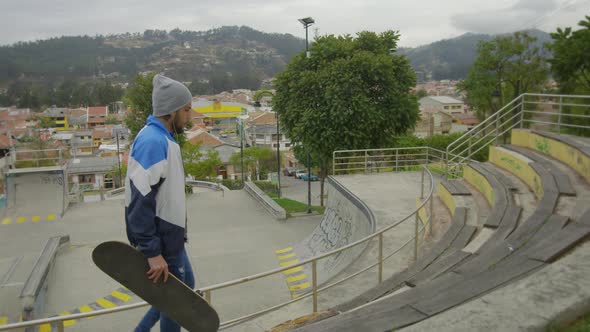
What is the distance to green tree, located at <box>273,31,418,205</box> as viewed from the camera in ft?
62.6

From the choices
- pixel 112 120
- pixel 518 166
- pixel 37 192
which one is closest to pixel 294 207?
pixel 37 192

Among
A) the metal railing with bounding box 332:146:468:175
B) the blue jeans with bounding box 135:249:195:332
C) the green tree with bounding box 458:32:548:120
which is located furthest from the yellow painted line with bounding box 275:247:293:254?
the green tree with bounding box 458:32:548:120

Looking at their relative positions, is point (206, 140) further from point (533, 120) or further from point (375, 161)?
point (533, 120)

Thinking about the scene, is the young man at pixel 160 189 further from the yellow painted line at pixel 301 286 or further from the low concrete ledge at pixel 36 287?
the low concrete ledge at pixel 36 287

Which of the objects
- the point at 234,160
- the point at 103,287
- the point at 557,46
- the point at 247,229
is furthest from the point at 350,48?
the point at 234,160

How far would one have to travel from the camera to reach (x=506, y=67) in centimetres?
3641

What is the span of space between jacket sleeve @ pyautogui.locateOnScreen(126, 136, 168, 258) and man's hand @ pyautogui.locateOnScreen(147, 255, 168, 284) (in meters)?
0.04

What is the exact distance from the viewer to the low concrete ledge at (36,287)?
8.62 meters

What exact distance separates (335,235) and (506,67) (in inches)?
1230

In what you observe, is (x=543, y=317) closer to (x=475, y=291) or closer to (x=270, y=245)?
(x=475, y=291)

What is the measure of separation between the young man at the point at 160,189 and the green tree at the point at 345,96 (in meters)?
16.2

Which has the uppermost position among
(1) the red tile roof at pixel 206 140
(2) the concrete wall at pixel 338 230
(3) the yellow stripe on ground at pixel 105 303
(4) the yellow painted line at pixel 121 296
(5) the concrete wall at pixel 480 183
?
(5) the concrete wall at pixel 480 183

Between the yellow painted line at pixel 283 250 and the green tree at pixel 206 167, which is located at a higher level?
the yellow painted line at pixel 283 250

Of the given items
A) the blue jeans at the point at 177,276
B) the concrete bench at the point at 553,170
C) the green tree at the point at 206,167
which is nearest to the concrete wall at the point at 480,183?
the concrete bench at the point at 553,170
